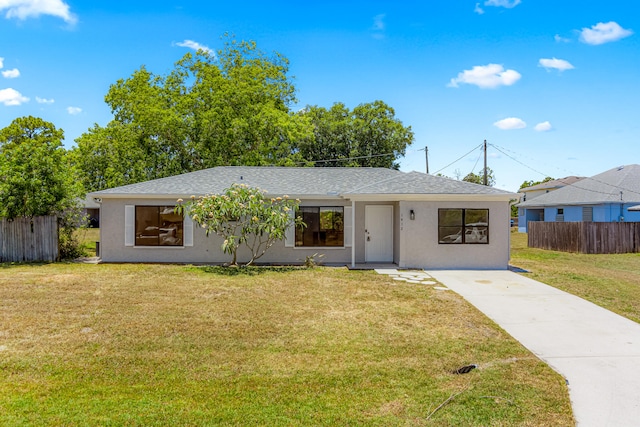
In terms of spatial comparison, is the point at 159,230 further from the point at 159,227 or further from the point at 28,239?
the point at 28,239

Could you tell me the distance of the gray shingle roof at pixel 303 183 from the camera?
45.0 ft

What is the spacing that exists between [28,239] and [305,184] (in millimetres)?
9673

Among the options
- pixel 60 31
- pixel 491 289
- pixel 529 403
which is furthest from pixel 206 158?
pixel 529 403

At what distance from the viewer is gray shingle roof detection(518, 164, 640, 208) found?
2523 centimetres

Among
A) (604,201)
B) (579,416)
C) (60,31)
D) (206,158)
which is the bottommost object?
(579,416)

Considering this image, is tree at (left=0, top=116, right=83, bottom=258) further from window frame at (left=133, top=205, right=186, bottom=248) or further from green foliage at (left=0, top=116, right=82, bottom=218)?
window frame at (left=133, top=205, right=186, bottom=248)

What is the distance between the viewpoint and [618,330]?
6742 mm

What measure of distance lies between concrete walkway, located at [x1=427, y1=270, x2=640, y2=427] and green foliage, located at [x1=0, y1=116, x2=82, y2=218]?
12830mm

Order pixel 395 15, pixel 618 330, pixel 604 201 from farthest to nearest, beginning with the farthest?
pixel 604 201
pixel 395 15
pixel 618 330

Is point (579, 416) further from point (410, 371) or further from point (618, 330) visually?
point (618, 330)

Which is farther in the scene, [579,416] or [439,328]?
[439,328]

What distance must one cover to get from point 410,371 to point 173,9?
55.4 feet

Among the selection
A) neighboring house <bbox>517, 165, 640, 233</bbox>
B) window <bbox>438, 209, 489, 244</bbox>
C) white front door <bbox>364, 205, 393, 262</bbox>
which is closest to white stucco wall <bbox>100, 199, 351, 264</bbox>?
white front door <bbox>364, 205, 393, 262</bbox>

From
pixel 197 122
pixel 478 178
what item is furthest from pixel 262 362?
pixel 478 178
